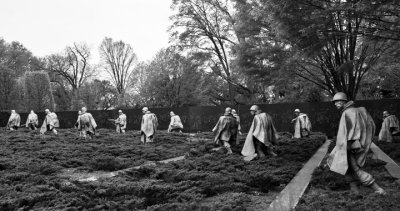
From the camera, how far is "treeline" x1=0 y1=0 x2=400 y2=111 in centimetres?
1188

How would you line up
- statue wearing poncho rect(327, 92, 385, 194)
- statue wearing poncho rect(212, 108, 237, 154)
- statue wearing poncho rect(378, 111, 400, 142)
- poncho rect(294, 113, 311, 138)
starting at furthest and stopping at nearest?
poncho rect(294, 113, 311, 138)
statue wearing poncho rect(378, 111, 400, 142)
statue wearing poncho rect(212, 108, 237, 154)
statue wearing poncho rect(327, 92, 385, 194)

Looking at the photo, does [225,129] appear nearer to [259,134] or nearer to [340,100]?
[259,134]

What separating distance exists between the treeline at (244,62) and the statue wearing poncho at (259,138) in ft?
9.70

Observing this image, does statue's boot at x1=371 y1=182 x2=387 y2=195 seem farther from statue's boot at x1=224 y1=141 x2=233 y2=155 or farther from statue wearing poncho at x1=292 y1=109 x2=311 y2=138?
statue wearing poncho at x1=292 y1=109 x2=311 y2=138

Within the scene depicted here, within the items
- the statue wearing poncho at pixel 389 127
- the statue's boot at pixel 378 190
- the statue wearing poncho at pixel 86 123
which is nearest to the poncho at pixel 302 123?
the statue wearing poncho at pixel 389 127

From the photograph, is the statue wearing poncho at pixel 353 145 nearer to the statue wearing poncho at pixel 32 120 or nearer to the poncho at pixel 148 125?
the poncho at pixel 148 125

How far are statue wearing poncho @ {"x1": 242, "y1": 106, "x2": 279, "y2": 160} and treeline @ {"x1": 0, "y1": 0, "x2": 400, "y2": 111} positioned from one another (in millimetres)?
2957

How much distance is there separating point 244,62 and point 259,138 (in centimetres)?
1211

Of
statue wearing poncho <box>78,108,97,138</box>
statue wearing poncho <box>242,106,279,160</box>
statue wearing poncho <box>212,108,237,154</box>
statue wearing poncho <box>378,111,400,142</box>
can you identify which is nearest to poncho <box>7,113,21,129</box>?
statue wearing poncho <box>78,108,97,138</box>

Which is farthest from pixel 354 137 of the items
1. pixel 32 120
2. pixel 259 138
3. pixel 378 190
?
pixel 32 120

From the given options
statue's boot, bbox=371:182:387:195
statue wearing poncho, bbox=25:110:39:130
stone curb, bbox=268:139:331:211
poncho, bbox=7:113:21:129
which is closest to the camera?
stone curb, bbox=268:139:331:211

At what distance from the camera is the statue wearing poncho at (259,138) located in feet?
37.2

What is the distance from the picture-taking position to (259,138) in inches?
444

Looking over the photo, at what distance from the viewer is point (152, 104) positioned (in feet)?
137
